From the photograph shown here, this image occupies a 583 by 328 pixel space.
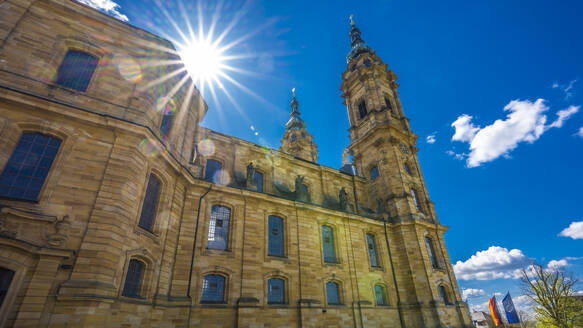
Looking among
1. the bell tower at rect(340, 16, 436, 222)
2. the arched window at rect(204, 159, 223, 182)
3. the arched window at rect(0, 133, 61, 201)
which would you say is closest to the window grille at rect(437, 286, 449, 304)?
the bell tower at rect(340, 16, 436, 222)

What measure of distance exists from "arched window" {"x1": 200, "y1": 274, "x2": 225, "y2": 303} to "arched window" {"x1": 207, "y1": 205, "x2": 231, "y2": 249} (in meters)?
1.70

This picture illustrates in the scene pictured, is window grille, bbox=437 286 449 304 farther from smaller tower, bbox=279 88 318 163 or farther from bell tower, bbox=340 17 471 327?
smaller tower, bbox=279 88 318 163

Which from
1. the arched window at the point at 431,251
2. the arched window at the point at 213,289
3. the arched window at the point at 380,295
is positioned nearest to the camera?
the arched window at the point at 213,289

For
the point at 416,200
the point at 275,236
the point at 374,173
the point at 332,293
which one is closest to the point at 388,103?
the point at 374,173

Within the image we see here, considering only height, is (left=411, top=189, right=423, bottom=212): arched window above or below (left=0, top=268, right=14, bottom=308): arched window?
above

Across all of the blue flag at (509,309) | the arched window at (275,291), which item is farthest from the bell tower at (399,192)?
the blue flag at (509,309)

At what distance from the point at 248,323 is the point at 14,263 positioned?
10033 millimetres

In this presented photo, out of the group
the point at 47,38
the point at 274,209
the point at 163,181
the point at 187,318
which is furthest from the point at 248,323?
the point at 47,38

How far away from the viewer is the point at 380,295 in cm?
2081

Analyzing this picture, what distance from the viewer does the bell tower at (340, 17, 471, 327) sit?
69.1ft

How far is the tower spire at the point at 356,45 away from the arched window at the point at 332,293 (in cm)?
2883

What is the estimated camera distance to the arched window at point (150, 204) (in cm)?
1266

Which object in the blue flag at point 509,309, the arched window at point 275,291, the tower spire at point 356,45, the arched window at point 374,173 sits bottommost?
the blue flag at point 509,309

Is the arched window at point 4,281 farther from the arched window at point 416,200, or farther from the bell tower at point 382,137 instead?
the arched window at point 416,200
